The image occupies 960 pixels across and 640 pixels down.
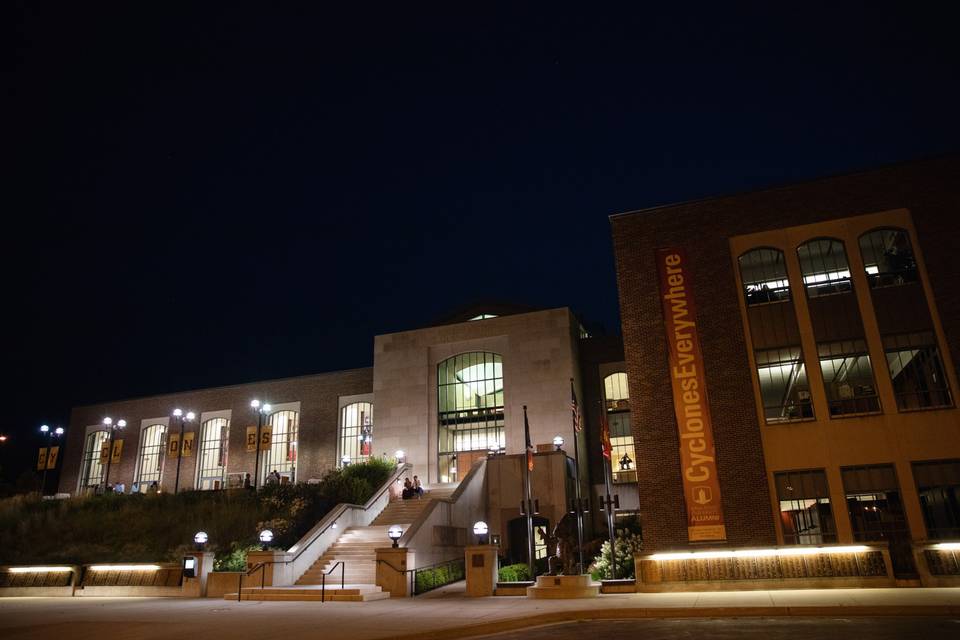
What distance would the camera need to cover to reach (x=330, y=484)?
3234 centimetres

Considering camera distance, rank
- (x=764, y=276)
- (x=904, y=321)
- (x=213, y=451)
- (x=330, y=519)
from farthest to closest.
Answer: (x=213, y=451)
(x=330, y=519)
(x=764, y=276)
(x=904, y=321)

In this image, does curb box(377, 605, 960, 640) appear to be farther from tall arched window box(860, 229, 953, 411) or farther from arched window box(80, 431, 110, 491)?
arched window box(80, 431, 110, 491)

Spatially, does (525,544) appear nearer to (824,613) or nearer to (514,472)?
(514,472)

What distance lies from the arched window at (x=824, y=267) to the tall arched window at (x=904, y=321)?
702mm

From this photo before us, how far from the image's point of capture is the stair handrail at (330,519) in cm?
2420

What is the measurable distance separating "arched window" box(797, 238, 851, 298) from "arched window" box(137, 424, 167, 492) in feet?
151

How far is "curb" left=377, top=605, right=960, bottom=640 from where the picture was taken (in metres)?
13.1

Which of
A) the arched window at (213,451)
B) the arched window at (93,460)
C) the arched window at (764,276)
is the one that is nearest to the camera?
the arched window at (764,276)

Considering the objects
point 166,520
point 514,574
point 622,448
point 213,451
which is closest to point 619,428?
point 622,448

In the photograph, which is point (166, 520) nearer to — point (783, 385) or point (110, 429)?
point (110, 429)

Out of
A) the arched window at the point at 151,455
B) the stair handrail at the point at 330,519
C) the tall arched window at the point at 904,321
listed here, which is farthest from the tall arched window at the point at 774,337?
the arched window at the point at 151,455

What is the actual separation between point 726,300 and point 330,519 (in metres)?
17.3

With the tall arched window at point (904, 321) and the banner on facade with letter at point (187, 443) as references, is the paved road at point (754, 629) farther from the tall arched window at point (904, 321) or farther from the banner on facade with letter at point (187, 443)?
the banner on facade with letter at point (187, 443)

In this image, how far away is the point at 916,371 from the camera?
2158 centimetres
